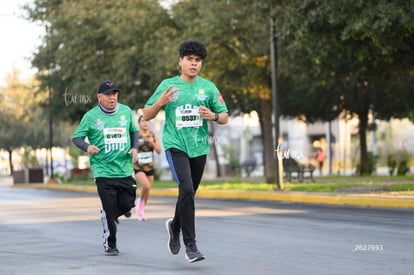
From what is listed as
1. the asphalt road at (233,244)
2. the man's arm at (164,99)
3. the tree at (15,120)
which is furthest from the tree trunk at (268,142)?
the tree at (15,120)

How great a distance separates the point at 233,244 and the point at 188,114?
→ 279cm

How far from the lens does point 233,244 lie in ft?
35.1

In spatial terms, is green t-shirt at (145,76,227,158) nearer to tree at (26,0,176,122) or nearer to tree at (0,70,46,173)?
tree at (26,0,176,122)

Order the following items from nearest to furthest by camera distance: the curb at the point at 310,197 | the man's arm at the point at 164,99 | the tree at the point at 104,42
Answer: the man's arm at the point at 164,99 < the curb at the point at 310,197 < the tree at the point at 104,42

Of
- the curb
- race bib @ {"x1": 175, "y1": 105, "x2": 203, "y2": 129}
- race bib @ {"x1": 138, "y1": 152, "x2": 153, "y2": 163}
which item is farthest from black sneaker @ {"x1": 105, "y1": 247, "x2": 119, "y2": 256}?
the curb

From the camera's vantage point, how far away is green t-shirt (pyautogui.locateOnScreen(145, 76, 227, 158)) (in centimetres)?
837

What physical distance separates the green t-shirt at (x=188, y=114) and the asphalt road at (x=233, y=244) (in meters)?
1.13

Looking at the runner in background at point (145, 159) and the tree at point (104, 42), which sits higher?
the tree at point (104, 42)

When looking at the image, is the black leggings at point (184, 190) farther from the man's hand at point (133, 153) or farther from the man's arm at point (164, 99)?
the man's hand at point (133, 153)

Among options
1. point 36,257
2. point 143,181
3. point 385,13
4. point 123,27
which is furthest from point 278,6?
point 36,257

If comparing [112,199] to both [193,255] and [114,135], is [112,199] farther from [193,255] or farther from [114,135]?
[193,255]

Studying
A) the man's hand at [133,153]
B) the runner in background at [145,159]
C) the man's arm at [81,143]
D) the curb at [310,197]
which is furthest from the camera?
the curb at [310,197]

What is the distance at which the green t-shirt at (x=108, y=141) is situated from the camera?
9844mm

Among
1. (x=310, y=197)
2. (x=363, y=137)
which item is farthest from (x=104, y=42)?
(x=310, y=197)
